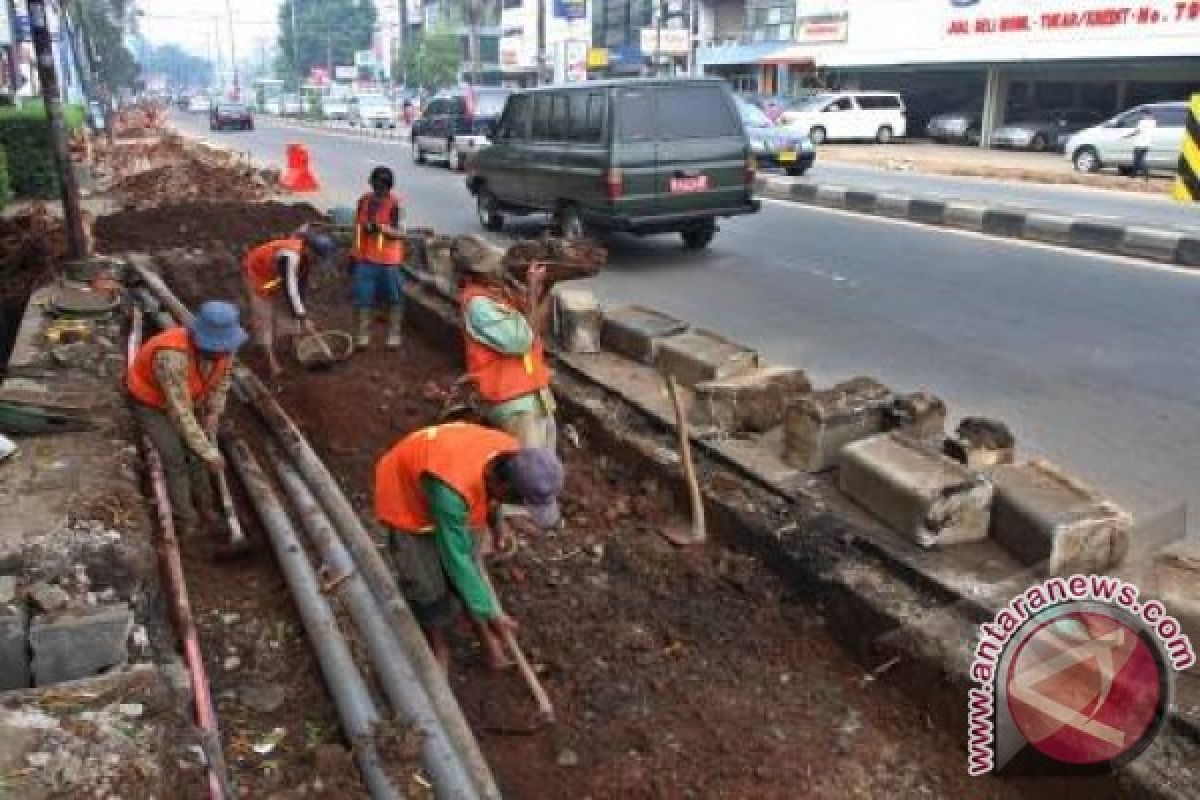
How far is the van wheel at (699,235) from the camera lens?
1191 cm

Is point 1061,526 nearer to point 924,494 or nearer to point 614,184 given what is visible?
point 924,494

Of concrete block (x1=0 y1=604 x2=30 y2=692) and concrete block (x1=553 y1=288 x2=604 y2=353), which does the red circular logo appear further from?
concrete block (x1=553 y1=288 x2=604 y2=353)

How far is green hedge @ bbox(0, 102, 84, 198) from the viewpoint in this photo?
1555 cm

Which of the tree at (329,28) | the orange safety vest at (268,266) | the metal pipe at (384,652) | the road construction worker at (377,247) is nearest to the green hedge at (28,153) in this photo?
the road construction worker at (377,247)

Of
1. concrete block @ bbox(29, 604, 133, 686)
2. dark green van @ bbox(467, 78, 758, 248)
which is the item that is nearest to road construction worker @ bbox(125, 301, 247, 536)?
concrete block @ bbox(29, 604, 133, 686)

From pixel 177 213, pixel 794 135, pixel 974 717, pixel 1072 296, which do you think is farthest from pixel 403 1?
pixel 974 717

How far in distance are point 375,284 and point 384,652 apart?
15.8ft

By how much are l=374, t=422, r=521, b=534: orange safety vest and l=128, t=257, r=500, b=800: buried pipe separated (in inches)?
17.7

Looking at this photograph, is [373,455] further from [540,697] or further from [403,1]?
[403,1]

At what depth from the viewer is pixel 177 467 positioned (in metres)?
4.97

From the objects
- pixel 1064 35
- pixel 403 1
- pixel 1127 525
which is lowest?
pixel 1127 525

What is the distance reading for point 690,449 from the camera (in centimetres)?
546

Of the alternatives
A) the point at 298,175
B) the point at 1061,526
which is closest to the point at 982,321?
the point at 1061,526

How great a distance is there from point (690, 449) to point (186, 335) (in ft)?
8.23
